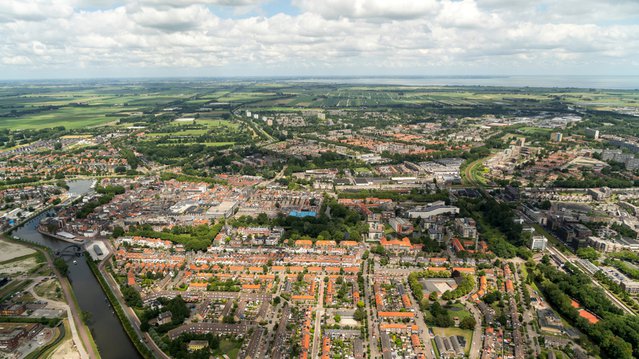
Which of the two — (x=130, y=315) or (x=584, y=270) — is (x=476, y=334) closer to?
(x=584, y=270)

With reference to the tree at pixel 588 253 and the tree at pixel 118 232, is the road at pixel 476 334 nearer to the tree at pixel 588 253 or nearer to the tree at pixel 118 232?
the tree at pixel 588 253

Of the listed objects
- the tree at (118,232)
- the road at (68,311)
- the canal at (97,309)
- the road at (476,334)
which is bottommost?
the canal at (97,309)

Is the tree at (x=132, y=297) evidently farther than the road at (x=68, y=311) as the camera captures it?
Yes

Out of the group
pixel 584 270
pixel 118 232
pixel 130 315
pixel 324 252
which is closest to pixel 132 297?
pixel 130 315

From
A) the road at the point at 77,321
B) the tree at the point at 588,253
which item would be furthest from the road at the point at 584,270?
the road at the point at 77,321

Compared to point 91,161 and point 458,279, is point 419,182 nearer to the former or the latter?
point 458,279

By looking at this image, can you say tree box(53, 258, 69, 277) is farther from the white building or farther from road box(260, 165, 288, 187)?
the white building

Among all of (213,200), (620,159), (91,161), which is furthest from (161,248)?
(620,159)

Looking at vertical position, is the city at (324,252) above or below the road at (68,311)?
above
